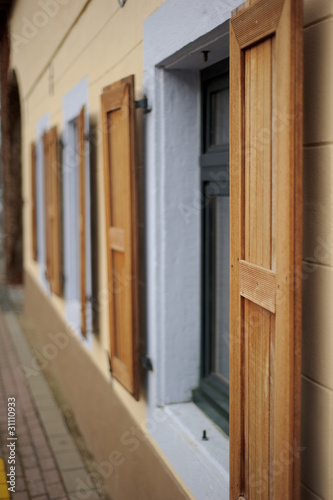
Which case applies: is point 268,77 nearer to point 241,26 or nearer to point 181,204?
point 241,26

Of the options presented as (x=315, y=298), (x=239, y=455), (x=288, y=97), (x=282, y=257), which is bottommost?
(x=239, y=455)

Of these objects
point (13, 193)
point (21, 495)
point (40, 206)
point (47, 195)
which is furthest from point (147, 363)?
point (13, 193)

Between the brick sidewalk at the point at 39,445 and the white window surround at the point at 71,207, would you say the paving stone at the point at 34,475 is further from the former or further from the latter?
the white window surround at the point at 71,207

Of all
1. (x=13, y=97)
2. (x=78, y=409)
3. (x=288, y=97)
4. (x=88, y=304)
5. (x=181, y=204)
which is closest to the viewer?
(x=288, y=97)

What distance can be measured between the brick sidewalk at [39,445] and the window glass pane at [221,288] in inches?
64.8

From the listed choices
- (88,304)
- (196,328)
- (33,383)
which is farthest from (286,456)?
(33,383)

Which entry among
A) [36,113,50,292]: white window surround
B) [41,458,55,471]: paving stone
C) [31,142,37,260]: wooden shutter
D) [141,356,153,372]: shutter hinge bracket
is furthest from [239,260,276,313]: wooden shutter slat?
[31,142,37,260]: wooden shutter

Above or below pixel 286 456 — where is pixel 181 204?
above

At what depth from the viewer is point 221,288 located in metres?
3.09

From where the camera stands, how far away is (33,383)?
6648mm

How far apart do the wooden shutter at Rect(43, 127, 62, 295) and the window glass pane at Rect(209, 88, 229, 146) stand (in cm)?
307

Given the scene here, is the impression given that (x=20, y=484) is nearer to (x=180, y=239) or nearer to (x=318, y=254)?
(x=180, y=239)

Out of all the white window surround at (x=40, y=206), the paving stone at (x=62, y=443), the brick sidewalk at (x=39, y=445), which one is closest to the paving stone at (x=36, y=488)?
the brick sidewalk at (x=39, y=445)

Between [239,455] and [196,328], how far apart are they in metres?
1.19
